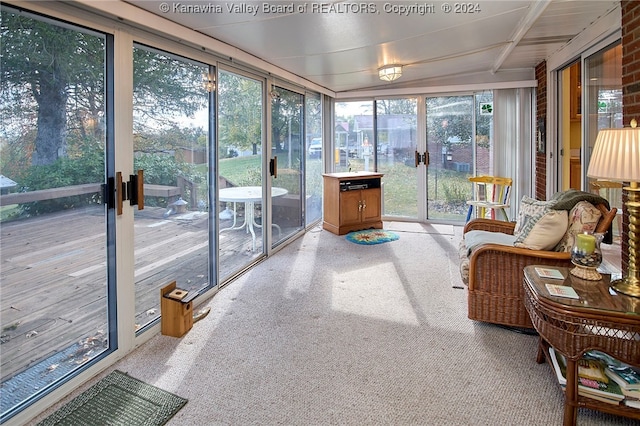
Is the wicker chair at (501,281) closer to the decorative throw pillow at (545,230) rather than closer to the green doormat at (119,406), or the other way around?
the decorative throw pillow at (545,230)

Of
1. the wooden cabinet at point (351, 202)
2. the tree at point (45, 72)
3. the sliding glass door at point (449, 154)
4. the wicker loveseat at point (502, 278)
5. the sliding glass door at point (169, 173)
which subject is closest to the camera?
the tree at point (45, 72)

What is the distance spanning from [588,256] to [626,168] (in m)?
0.49

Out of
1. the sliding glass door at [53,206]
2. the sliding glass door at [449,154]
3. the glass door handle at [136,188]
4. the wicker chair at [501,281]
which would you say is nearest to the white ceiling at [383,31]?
the sliding glass door at [53,206]

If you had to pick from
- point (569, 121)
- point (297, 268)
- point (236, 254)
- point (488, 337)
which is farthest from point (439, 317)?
point (569, 121)

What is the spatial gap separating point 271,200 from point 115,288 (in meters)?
2.40

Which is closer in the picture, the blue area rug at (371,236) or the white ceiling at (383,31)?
the white ceiling at (383,31)

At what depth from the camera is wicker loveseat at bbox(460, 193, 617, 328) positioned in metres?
2.52

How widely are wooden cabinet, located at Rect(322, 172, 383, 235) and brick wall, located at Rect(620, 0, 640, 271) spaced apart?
336 centimetres

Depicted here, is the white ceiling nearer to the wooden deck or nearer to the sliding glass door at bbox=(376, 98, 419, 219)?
the wooden deck

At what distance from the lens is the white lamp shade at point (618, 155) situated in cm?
172

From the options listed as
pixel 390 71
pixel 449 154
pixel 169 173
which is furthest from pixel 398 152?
pixel 169 173

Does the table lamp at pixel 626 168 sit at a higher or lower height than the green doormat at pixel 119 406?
higher

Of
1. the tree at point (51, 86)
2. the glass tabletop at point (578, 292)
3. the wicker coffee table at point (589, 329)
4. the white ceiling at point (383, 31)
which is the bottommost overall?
the wicker coffee table at point (589, 329)

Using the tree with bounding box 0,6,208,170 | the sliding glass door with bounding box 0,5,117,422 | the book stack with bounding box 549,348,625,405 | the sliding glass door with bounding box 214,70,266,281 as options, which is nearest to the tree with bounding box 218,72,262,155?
the sliding glass door with bounding box 214,70,266,281
